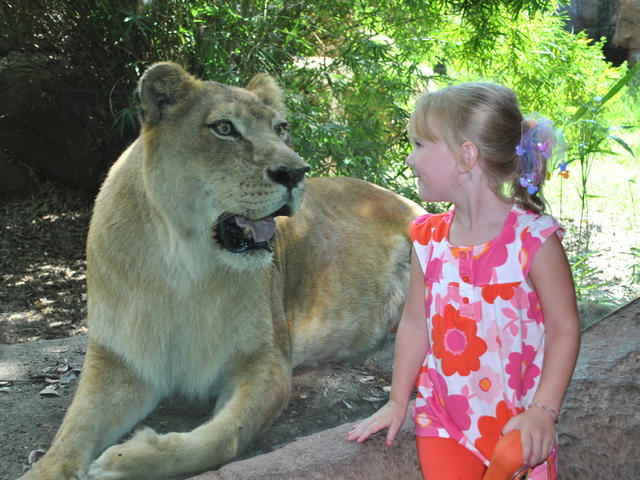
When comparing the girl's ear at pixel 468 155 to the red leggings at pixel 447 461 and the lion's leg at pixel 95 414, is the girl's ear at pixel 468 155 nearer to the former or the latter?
the red leggings at pixel 447 461

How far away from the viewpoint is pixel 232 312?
283 cm

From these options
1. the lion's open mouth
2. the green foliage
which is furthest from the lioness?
the green foliage

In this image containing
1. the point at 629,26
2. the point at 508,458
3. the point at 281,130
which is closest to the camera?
the point at 508,458

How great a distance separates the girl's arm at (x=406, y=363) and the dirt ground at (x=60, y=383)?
2.05 ft

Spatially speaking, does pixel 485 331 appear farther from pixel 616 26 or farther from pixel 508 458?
pixel 616 26

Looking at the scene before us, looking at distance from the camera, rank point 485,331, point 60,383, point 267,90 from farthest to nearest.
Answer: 1. point 60,383
2. point 267,90
3. point 485,331

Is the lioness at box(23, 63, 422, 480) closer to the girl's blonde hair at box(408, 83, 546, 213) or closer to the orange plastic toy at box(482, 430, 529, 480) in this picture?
the girl's blonde hair at box(408, 83, 546, 213)

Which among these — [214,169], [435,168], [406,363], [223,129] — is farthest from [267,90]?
[406,363]

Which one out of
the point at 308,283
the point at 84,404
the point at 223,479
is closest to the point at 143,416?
the point at 84,404

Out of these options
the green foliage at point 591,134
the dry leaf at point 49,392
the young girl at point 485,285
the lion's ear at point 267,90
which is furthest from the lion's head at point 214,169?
the green foliage at point 591,134

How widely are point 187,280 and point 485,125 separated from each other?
4.15 ft

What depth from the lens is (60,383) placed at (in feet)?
10.6

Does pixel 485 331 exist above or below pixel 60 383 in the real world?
above

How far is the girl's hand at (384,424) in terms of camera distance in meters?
A: 2.17
